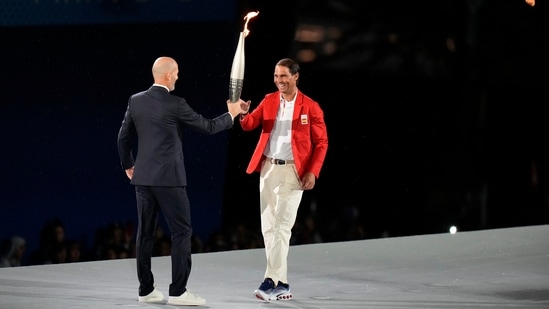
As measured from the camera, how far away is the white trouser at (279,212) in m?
6.96

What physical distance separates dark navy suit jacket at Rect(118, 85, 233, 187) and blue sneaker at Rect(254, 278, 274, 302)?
0.81 m

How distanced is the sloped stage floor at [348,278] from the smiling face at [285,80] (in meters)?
1.19

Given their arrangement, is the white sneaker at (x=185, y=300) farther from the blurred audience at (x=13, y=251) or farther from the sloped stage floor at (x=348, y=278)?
the blurred audience at (x=13, y=251)

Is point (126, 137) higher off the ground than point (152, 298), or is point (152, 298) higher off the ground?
point (126, 137)

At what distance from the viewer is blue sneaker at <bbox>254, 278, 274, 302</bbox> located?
22.5 feet

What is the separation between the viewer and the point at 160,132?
6535 mm

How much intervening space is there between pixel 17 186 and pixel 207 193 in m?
1.60

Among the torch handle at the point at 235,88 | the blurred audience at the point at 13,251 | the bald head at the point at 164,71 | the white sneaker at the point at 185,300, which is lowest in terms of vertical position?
the white sneaker at the point at 185,300

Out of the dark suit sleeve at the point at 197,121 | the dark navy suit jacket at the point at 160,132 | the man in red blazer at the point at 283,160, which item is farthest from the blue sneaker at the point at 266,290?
the dark suit sleeve at the point at 197,121

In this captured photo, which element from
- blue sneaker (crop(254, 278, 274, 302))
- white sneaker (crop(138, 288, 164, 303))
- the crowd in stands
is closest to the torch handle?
blue sneaker (crop(254, 278, 274, 302))

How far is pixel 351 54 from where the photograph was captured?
33.7ft

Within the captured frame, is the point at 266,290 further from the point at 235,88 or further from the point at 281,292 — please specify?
the point at 235,88

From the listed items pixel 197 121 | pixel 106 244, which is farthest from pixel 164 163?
pixel 106 244

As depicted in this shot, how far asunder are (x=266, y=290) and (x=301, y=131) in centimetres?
93
